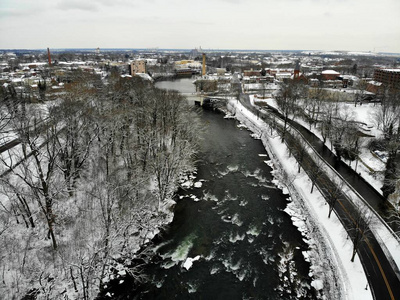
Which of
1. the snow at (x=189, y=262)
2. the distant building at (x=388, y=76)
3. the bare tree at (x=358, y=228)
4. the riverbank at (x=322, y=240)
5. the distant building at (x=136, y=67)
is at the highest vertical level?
the distant building at (x=136, y=67)

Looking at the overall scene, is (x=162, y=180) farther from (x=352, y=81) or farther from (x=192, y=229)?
(x=352, y=81)

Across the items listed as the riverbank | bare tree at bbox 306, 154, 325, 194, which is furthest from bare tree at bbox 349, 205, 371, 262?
bare tree at bbox 306, 154, 325, 194

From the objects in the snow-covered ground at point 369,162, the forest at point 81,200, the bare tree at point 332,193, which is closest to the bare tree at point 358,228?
the bare tree at point 332,193

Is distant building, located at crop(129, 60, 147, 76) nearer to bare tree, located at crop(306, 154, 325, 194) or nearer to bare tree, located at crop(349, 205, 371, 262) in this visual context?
bare tree, located at crop(306, 154, 325, 194)

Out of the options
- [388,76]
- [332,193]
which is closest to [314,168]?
[332,193]

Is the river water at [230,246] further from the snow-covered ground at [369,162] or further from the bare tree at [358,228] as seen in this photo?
the snow-covered ground at [369,162]

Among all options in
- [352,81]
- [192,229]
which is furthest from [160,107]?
[352,81]
